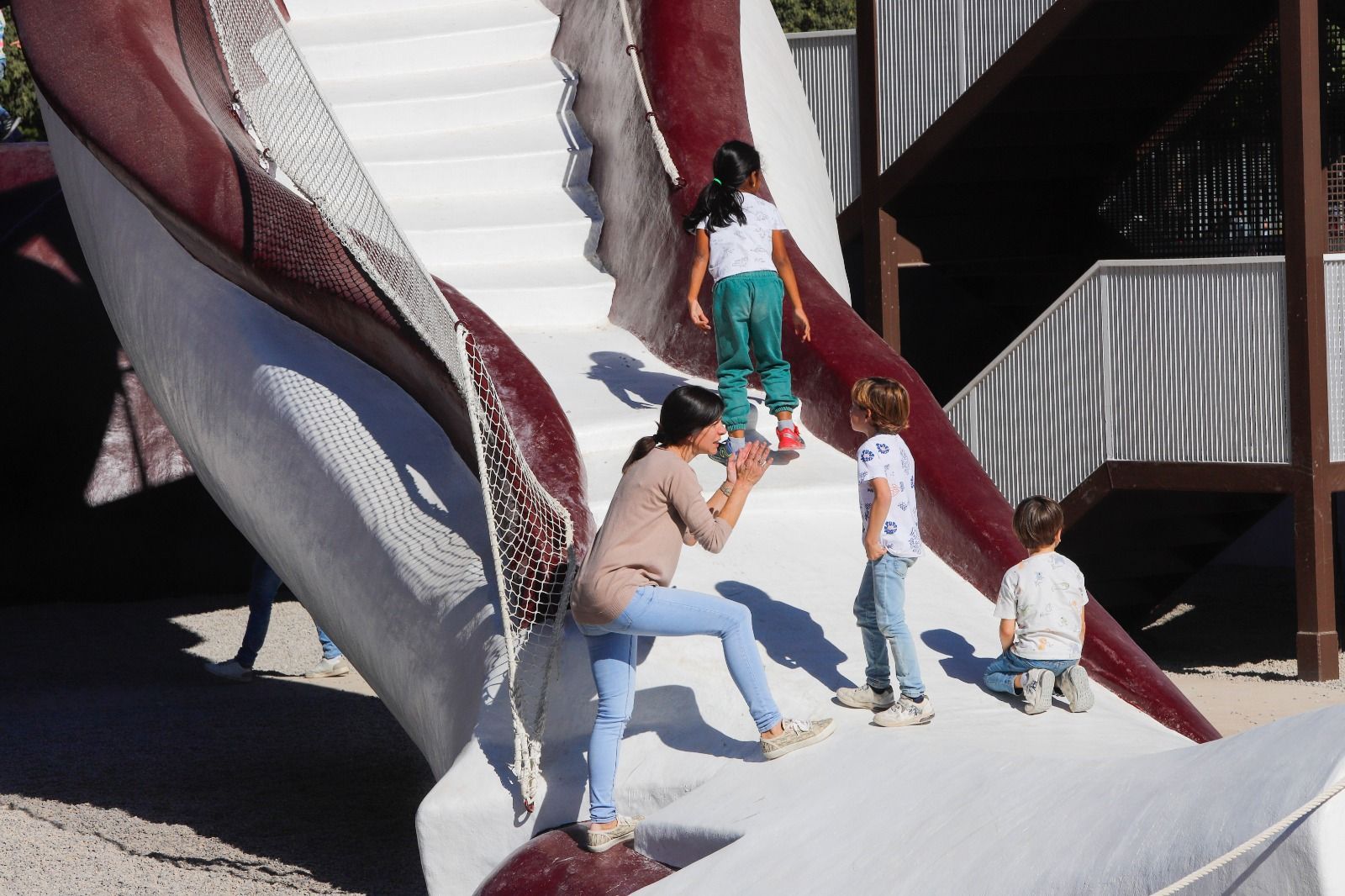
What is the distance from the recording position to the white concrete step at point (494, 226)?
8.67 meters

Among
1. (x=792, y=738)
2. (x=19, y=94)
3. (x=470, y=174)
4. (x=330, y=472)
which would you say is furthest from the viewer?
(x=19, y=94)

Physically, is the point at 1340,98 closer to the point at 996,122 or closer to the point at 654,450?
the point at 996,122

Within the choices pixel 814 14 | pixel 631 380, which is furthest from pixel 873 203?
pixel 814 14

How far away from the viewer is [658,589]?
4980mm

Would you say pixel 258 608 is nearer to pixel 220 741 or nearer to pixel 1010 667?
pixel 220 741

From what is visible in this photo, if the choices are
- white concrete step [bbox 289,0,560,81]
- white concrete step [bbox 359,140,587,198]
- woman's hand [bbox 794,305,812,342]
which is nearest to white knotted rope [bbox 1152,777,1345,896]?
woman's hand [bbox 794,305,812,342]

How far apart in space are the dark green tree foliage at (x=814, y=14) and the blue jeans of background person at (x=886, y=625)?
63.4ft

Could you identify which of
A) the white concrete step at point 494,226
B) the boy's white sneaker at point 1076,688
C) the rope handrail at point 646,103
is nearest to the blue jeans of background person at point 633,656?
the boy's white sneaker at point 1076,688

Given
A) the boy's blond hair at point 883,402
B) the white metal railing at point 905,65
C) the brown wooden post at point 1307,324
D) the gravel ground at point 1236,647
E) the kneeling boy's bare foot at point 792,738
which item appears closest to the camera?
the kneeling boy's bare foot at point 792,738

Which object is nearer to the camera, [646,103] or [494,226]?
[646,103]

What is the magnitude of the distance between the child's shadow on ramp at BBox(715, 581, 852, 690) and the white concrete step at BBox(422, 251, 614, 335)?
106 inches

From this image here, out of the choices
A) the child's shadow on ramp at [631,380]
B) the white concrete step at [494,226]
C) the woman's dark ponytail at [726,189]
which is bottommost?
the child's shadow on ramp at [631,380]

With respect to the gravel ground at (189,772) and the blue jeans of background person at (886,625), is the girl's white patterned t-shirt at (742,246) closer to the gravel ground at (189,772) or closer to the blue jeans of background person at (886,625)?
the blue jeans of background person at (886,625)

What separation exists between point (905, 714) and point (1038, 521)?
87 cm
